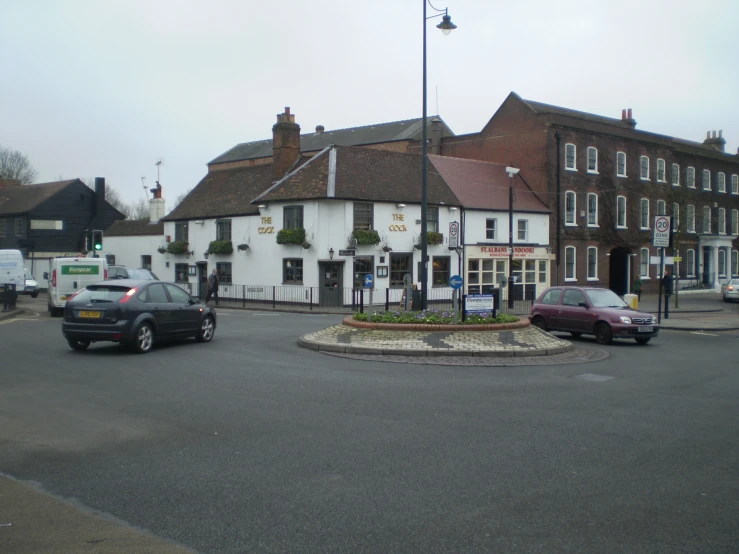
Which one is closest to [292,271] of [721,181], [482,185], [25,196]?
[482,185]

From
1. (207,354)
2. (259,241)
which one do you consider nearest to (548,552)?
(207,354)

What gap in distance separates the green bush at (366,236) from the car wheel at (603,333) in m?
16.4

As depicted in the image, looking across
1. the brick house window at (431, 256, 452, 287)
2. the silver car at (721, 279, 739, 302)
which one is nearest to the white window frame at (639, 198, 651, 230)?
the silver car at (721, 279, 739, 302)

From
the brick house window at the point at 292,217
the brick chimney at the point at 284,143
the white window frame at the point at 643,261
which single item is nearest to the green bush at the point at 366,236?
the brick house window at the point at 292,217

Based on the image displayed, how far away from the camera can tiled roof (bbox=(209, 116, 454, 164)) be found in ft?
190

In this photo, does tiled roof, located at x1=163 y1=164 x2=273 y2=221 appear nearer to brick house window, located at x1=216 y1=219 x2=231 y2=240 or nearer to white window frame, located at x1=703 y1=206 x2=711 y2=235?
brick house window, located at x1=216 y1=219 x2=231 y2=240

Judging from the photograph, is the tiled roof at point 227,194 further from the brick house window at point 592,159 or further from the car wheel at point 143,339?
the car wheel at point 143,339

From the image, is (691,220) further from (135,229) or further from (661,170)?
(135,229)

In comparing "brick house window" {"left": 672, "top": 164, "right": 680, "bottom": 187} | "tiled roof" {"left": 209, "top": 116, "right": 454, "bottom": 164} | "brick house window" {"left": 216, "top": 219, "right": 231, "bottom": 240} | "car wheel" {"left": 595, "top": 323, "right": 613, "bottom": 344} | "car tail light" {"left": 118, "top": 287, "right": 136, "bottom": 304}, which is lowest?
"car wheel" {"left": 595, "top": 323, "right": 613, "bottom": 344}

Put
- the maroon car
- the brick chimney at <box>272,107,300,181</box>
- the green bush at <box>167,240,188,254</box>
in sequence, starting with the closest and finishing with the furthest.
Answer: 1. the maroon car
2. the brick chimney at <box>272,107,300,181</box>
3. the green bush at <box>167,240,188,254</box>

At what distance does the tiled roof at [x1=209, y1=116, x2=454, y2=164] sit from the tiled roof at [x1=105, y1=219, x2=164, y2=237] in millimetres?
16112

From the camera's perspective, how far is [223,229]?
39531mm

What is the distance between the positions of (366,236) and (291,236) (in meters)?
3.69

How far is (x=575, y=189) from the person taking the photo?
45000 millimetres
